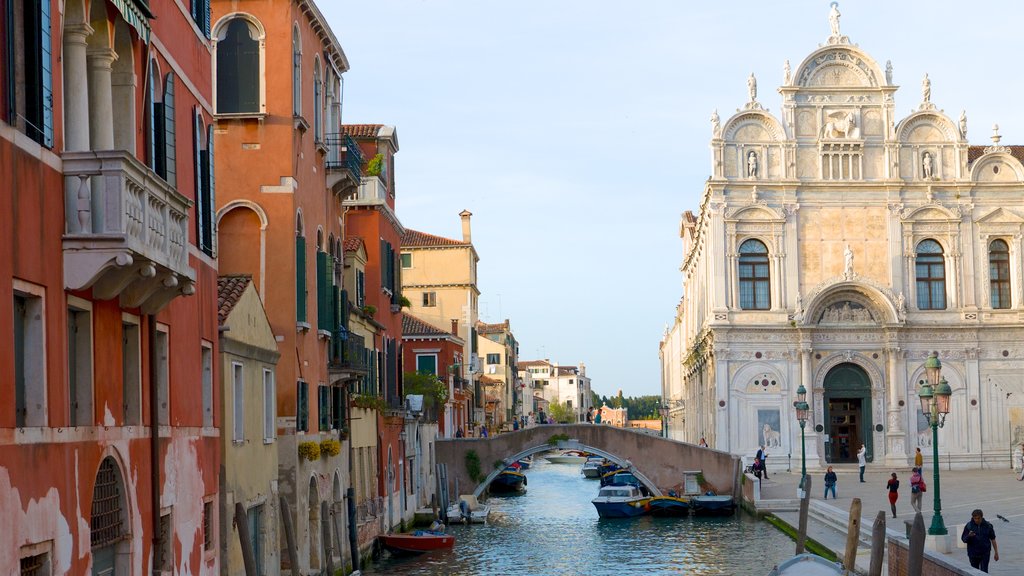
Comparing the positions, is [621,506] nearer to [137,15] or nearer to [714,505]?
[714,505]

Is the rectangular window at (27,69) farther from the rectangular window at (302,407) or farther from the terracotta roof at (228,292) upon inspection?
the rectangular window at (302,407)

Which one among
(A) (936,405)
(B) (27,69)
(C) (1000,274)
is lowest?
(A) (936,405)

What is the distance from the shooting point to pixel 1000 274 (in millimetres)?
49219

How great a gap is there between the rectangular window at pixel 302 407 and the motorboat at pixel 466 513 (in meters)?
17.8

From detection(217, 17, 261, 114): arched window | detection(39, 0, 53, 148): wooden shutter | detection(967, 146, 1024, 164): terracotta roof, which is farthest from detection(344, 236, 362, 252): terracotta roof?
detection(967, 146, 1024, 164): terracotta roof

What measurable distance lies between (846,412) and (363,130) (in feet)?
80.3

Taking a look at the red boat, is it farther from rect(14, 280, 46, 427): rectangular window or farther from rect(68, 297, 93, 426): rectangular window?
rect(14, 280, 46, 427): rectangular window

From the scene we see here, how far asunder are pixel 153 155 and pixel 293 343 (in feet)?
29.2

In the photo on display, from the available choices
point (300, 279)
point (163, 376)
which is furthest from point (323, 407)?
point (163, 376)

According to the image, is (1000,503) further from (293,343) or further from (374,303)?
(293,343)

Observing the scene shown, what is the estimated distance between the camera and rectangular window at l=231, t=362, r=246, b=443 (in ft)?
55.3

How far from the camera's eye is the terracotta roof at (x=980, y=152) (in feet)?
165

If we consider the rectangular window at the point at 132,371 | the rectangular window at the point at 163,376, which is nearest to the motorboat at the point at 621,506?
the rectangular window at the point at 163,376

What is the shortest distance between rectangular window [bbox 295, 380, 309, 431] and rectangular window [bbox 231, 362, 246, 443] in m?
3.90
